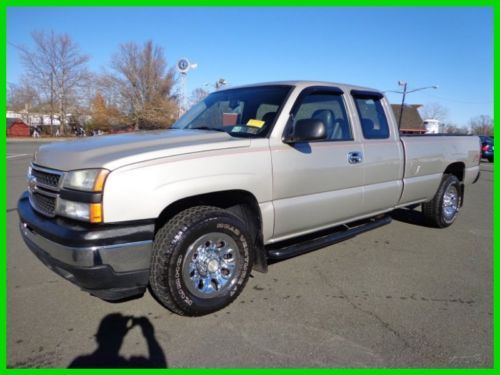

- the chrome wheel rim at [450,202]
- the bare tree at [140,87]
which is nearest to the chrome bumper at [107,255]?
the chrome wheel rim at [450,202]

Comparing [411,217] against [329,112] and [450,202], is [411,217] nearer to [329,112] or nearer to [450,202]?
[450,202]

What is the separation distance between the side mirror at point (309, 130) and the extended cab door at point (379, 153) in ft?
3.60

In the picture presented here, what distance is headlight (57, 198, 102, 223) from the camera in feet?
8.11

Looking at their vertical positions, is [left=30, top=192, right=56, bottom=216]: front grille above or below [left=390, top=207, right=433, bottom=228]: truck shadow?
above

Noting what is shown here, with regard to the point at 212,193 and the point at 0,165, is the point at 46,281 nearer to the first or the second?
the point at 212,193

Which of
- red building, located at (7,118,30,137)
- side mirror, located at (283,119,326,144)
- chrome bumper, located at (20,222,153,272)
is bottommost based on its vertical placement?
chrome bumper, located at (20,222,153,272)

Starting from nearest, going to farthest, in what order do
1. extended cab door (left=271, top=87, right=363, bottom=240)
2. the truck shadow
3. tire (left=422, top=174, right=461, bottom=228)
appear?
extended cab door (left=271, top=87, right=363, bottom=240), tire (left=422, top=174, right=461, bottom=228), the truck shadow

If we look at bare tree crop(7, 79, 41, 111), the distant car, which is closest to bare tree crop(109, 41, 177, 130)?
bare tree crop(7, 79, 41, 111)

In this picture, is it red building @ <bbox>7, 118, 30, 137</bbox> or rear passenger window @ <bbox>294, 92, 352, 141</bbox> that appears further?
red building @ <bbox>7, 118, 30, 137</bbox>

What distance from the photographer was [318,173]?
3.59m

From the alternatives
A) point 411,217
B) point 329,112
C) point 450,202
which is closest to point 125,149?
point 329,112

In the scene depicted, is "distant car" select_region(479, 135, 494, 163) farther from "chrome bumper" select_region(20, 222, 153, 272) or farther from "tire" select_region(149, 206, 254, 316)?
"chrome bumper" select_region(20, 222, 153, 272)

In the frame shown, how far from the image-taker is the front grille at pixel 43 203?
280cm

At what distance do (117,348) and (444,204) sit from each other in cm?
512
